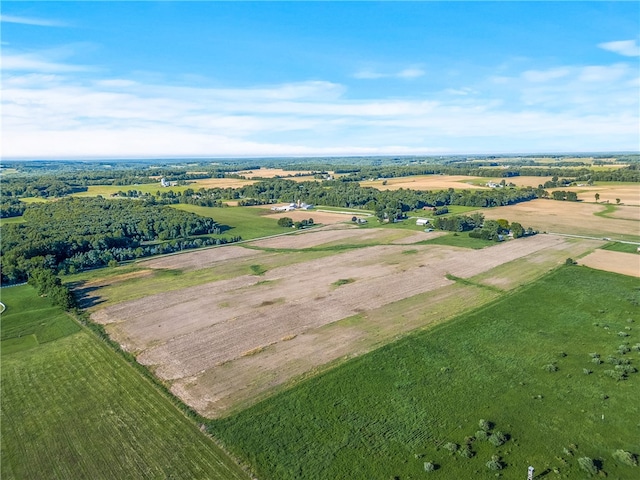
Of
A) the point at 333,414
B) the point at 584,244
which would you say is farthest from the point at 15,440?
the point at 584,244

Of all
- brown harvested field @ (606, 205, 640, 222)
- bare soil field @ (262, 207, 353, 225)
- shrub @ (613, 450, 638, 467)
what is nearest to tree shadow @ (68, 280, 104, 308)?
shrub @ (613, 450, 638, 467)

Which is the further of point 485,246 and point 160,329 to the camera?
point 485,246

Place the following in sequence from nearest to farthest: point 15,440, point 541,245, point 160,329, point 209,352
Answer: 1. point 15,440
2. point 209,352
3. point 160,329
4. point 541,245

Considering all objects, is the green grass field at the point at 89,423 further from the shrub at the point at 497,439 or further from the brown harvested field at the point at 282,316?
the shrub at the point at 497,439

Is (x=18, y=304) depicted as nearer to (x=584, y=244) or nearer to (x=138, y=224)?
(x=138, y=224)

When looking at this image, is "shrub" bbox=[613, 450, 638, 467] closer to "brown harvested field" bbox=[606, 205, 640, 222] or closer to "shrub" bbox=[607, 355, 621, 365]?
"shrub" bbox=[607, 355, 621, 365]

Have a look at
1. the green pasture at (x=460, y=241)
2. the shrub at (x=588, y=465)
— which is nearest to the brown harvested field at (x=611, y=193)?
the green pasture at (x=460, y=241)

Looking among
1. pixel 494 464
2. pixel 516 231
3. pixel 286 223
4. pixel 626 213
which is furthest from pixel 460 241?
pixel 494 464
